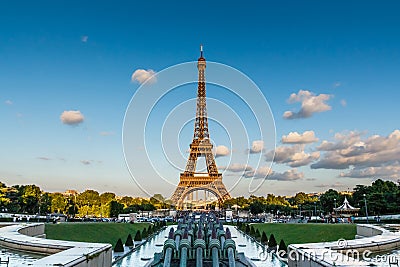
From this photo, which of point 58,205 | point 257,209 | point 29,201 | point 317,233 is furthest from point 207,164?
point 317,233

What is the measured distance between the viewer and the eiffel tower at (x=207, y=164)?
68.7m

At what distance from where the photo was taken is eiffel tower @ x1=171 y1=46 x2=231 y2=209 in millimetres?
68688

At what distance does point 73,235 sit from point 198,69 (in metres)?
54.5

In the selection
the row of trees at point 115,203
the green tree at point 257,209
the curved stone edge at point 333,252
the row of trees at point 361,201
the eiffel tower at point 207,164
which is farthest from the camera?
the green tree at point 257,209

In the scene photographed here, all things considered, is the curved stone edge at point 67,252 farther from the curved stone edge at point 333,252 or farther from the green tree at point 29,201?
the green tree at point 29,201

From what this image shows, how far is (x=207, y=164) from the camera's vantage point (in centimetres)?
7119

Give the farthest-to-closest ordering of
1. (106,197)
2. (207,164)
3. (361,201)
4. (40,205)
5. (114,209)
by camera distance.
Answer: (106,197), (207,164), (114,209), (40,205), (361,201)

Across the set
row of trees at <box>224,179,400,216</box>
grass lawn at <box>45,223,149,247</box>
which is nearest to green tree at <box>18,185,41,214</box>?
grass lawn at <box>45,223,149,247</box>

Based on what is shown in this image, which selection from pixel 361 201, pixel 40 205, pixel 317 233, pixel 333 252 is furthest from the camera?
pixel 40 205

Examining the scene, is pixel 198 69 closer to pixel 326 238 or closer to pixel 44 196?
pixel 44 196

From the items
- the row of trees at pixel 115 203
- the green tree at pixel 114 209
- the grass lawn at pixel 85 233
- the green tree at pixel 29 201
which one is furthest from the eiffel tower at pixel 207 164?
the grass lawn at pixel 85 233

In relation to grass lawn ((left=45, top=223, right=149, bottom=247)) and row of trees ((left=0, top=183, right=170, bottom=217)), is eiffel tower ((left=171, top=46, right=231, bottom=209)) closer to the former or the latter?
row of trees ((left=0, top=183, right=170, bottom=217))

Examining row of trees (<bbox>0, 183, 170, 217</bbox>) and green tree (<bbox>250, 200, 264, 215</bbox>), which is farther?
green tree (<bbox>250, 200, 264, 215</bbox>)

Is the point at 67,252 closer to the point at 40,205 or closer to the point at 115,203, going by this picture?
the point at 40,205
